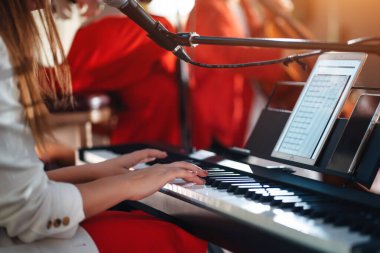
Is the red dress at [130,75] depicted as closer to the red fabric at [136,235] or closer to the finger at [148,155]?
the finger at [148,155]

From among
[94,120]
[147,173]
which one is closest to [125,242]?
[147,173]

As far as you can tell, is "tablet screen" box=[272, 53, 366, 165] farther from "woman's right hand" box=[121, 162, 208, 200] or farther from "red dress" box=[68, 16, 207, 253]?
"red dress" box=[68, 16, 207, 253]

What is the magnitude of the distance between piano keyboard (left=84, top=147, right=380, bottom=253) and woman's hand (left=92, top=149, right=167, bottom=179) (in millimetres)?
107

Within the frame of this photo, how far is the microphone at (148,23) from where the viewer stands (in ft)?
4.24

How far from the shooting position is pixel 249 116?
338cm

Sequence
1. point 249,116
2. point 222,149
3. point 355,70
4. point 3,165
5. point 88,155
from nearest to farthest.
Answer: point 3,165 → point 355,70 → point 222,149 → point 88,155 → point 249,116

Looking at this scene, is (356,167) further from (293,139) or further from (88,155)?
(88,155)

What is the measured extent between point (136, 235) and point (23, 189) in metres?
0.29

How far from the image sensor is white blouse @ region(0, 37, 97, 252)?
1112mm

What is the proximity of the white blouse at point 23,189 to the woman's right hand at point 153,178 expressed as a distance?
0.12 m

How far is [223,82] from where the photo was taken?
3232 millimetres

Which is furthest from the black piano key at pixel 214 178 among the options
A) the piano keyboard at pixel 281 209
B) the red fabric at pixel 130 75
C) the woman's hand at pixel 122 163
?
the red fabric at pixel 130 75

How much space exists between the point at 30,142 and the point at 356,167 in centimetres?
67

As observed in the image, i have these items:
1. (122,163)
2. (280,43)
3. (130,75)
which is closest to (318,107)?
(280,43)
